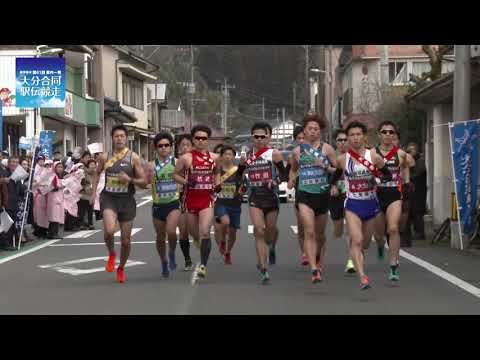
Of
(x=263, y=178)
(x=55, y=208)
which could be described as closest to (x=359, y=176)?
(x=263, y=178)

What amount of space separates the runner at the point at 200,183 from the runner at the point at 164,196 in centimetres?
25

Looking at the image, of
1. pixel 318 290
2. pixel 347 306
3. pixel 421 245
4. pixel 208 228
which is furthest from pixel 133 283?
pixel 421 245

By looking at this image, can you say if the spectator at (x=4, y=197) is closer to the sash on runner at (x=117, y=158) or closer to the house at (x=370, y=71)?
the sash on runner at (x=117, y=158)

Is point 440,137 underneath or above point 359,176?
above

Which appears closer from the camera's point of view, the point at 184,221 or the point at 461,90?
the point at 184,221

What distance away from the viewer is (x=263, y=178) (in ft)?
40.9

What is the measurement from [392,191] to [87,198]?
1346 centimetres

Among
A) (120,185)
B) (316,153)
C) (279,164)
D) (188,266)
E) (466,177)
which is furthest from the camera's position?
(466,177)

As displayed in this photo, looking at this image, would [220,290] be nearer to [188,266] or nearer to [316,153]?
[316,153]

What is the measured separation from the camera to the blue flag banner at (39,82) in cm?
2756

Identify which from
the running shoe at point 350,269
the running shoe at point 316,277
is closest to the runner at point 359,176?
the running shoe at point 316,277

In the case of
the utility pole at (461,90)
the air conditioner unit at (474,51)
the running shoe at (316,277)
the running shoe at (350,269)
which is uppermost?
the air conditioner unit at (474,51)

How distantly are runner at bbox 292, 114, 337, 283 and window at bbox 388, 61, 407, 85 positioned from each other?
37.9 metres
